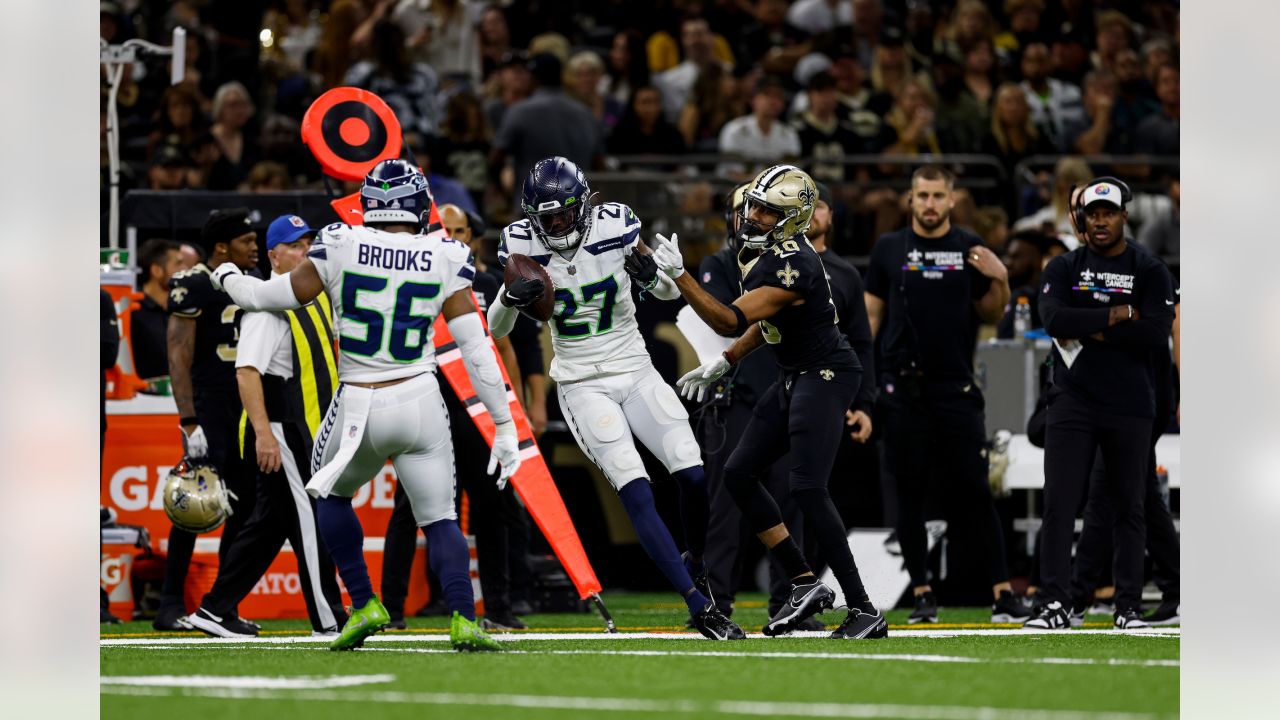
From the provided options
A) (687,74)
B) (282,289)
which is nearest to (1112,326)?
(282,289)

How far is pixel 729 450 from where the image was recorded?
963 cm

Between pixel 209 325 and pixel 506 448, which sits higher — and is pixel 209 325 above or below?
above

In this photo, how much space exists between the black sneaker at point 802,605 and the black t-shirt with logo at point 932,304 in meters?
1.79

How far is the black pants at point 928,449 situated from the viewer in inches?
364

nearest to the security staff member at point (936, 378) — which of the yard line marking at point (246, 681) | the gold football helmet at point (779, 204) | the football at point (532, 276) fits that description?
the gold football helmet at point (779, 204)

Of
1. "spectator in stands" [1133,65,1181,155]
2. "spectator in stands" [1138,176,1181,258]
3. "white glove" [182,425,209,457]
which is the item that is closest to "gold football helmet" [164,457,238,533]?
"white glove" [182,425,209,457]

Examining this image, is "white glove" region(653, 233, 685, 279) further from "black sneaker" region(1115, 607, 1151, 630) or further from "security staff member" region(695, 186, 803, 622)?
"black sneaker" region(1115, 607, 1151, 630)

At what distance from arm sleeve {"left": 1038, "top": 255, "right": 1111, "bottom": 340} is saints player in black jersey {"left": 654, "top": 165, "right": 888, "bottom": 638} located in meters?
1.25

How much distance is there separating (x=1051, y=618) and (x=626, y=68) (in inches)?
322

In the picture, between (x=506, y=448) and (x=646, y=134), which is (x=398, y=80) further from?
(x=506, y=448)

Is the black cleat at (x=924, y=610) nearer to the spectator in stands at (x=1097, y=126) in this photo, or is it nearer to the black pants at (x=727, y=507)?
the black pants at (x=727, y=507)

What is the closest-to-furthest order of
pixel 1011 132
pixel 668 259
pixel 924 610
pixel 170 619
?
pixel 668 259
pixel 170 619
pixel 924 610
pixel 1011 132
